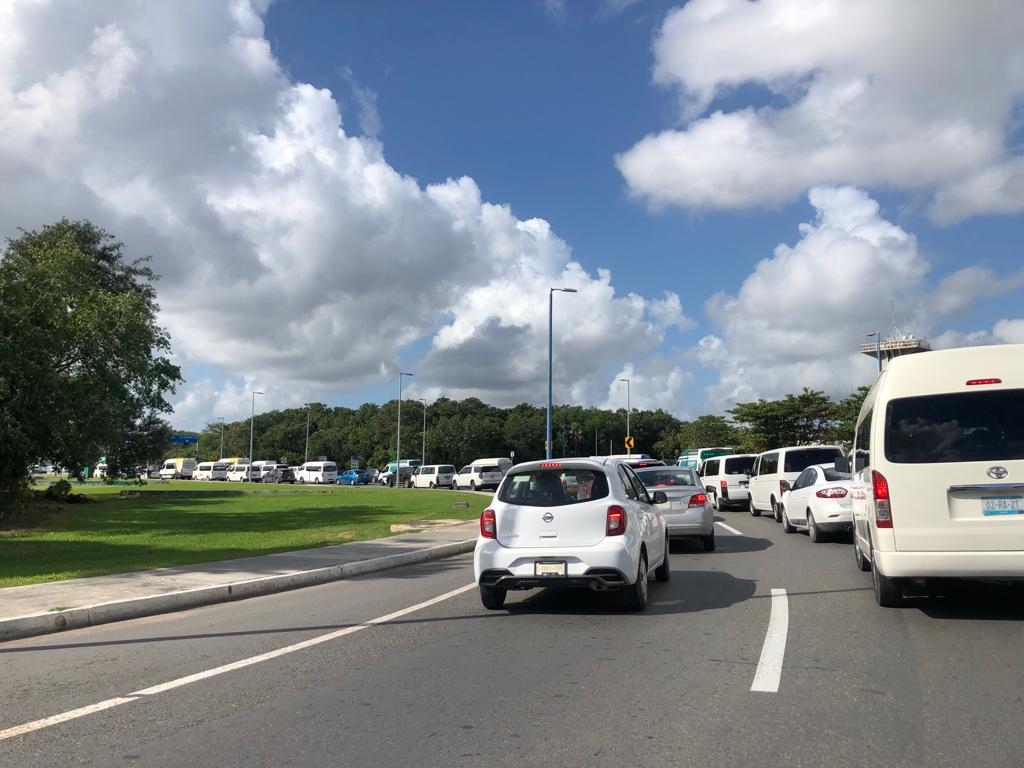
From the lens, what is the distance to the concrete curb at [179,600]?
8.19m

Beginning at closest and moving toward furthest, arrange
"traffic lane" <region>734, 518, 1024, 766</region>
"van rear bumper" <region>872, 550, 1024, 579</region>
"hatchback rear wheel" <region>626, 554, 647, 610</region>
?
"traffic lane" <region>734, 518, 1024, 766</region>
"van rear bumper" <region>872, 550, 1024, 579</region>
"hatchback rear wheel" <region>626, 554, 647, 610</region>

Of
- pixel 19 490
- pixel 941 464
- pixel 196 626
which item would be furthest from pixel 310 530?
pixel 941 464

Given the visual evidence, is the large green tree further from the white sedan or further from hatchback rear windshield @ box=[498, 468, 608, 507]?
the white sedan

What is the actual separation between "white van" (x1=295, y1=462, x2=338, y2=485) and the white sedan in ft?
201

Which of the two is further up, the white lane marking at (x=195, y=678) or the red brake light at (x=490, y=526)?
the red brake light at (x=490, y=526)

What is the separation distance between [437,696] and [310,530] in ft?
47.9

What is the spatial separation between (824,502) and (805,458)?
591 centimetres

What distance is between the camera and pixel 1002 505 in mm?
7242

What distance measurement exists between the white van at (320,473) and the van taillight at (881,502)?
68.4m

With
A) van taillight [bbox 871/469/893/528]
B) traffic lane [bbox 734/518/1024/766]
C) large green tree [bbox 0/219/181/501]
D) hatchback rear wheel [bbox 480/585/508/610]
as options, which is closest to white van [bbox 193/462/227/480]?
large green tree [bbox 0/219/181/501]

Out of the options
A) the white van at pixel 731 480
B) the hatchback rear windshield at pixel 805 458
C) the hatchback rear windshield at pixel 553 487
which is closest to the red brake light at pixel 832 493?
the hatchback rear windshield at pixel 805 458

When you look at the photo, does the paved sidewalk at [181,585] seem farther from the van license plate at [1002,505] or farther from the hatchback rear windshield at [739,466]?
the hatchback rear windshield at [739,466]

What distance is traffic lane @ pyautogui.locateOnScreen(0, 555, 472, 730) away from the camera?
5.92m

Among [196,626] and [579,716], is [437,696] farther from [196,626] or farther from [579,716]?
[196,626]
